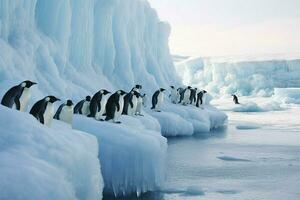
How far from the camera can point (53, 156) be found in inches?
230

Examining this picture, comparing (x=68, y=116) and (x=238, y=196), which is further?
(x=68, y=116)

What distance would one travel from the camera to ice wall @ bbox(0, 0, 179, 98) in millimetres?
15684

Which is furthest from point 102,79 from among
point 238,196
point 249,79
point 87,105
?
point 249,79

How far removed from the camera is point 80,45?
69.2 feet

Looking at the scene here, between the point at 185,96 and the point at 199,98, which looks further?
the point at 199,98

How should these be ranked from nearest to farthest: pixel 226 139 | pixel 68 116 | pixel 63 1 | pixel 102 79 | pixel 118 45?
1. pixel 68 116
2. pixel 63 1
3. pixel 226 139
4. pixel 102 79
5. pixel 118 45

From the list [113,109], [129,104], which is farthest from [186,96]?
[113,109]

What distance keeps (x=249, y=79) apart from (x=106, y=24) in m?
32.4

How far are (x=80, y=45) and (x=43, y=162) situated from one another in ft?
52.4

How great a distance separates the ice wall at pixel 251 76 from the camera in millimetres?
53656

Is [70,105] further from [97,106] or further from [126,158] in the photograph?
[126,158]

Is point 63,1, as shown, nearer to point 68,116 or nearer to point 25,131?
point 68,116

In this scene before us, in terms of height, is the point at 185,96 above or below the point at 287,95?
above

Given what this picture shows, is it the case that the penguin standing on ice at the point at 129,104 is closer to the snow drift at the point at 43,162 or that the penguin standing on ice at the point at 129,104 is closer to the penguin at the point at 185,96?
the snow drift at the point at 43,162
